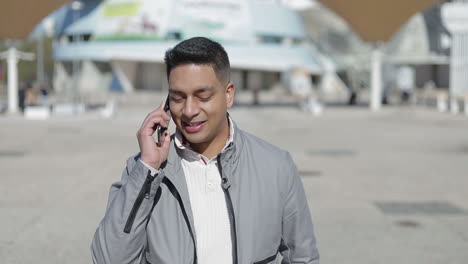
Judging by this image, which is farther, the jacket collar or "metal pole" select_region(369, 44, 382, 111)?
"metal pole" select_region(369, 44, 382, 111)

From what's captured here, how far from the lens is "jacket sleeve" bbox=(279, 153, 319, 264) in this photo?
289 centimetres

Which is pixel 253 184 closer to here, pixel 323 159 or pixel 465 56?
pixel 323 159

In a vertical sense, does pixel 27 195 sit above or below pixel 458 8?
below

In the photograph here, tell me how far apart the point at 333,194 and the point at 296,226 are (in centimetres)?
733

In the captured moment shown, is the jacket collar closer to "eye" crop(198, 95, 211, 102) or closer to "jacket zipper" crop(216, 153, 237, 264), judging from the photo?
"jacket zipper" crop(216, 153, 237, 264)

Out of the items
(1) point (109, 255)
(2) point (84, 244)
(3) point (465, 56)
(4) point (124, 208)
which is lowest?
(2) point (84, 244)

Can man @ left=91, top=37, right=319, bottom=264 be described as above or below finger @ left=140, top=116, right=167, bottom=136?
below

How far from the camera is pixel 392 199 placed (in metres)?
9.77

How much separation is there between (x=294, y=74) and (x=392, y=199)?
46.5 meters

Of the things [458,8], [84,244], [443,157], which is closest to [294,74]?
[458,8]

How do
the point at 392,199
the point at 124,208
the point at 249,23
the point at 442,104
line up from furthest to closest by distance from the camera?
the point at 249,23
the point at 442,104
the point at 392,199
the point at 124,208

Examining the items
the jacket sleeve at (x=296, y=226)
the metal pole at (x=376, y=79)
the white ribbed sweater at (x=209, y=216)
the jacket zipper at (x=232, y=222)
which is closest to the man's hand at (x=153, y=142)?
the white ribbed sweater at (x=209, y=216)

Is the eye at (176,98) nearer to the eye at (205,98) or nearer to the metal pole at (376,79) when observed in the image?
the eye at (205,98)

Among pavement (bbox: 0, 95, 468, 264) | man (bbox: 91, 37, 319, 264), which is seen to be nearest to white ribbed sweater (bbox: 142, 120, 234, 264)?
man (bbox: 91, 37, 319, 264)
